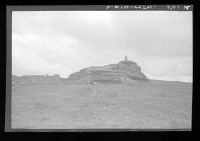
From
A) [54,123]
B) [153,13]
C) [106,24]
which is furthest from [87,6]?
[54,123]

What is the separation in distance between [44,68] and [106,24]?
698 mm

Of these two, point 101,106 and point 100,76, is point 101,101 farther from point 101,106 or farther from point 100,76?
point 100,76

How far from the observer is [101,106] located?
2555 millimetres

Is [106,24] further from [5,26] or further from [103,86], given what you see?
[5,26]

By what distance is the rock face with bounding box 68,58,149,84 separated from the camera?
256 centimetres

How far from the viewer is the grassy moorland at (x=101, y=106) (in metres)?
2.54

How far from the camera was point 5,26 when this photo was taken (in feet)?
8.39

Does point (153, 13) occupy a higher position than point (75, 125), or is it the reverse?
point (153, 13)

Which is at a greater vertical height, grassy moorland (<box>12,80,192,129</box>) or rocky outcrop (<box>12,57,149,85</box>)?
rocky outcrop (<box>12,57,149,85</box>)

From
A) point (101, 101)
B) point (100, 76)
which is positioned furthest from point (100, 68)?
point (101, 101)

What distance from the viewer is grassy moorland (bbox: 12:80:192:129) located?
8.33 ft

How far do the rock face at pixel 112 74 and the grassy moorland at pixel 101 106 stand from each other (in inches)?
2.6

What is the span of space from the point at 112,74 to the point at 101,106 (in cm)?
31
